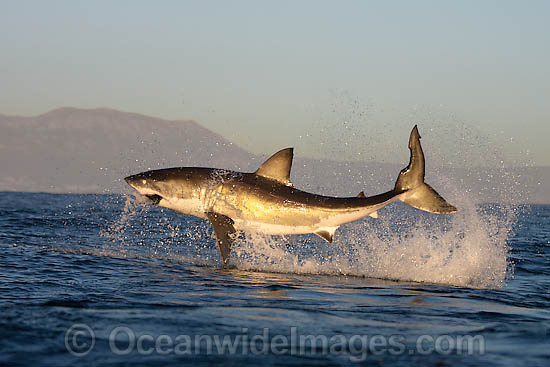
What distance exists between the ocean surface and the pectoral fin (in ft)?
1.79

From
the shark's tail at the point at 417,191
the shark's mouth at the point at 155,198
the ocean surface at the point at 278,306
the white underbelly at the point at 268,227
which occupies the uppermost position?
the shark's tail at the point at 417,191

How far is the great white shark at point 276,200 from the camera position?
1573cm

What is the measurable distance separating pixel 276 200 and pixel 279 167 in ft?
2.52

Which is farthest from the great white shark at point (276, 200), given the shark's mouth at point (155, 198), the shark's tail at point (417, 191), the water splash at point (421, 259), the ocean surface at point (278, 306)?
the water splash at point (421, 259)

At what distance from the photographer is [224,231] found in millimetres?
15852

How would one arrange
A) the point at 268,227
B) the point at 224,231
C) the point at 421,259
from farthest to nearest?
the point at 421,259 → the point at 268,227 → the point at 224,231

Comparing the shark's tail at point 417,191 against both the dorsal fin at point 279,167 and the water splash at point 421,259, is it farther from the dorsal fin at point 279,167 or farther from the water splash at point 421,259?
the dorsal fin at point 279,167

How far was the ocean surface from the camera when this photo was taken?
8062 millimetres

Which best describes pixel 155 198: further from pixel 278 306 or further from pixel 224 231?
pixel 278 306

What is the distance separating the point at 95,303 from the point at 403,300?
5.40 m

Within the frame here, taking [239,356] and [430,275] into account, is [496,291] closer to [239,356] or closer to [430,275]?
[430,275]

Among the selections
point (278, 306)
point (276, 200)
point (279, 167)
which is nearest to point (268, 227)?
point (276, 200)

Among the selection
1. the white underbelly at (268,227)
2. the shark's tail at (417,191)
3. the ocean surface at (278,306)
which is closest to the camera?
the ocean surface at (278,306)

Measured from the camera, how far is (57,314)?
32.0ft
